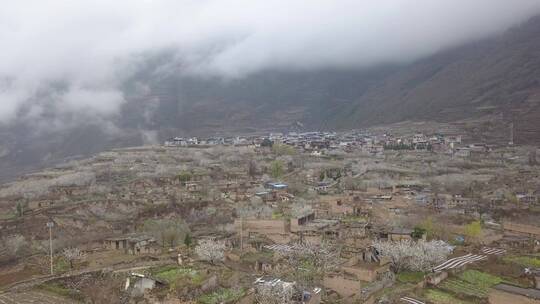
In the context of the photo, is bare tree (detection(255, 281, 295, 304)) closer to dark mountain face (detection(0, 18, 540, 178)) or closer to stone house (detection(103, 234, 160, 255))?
stone house (detection(103, 234, 160, 255))

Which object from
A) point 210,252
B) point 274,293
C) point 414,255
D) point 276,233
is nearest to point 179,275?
point 210,252

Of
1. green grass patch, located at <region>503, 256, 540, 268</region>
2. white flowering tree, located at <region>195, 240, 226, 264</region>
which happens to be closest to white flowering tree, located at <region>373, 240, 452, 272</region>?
green grass patch, located at <region>503, 256, 540, 268</region>

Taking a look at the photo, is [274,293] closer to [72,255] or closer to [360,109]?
[72,255]

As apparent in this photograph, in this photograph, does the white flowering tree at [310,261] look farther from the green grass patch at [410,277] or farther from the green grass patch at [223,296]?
the green grass patch at [410,277]

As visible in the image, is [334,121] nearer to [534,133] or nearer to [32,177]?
[534,133]

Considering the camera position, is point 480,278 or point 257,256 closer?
point 480,278

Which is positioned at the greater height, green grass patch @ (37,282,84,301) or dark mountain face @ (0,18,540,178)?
dark mountain face @ (0,18,540,178)

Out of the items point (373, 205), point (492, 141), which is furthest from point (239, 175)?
point (492, 141)
